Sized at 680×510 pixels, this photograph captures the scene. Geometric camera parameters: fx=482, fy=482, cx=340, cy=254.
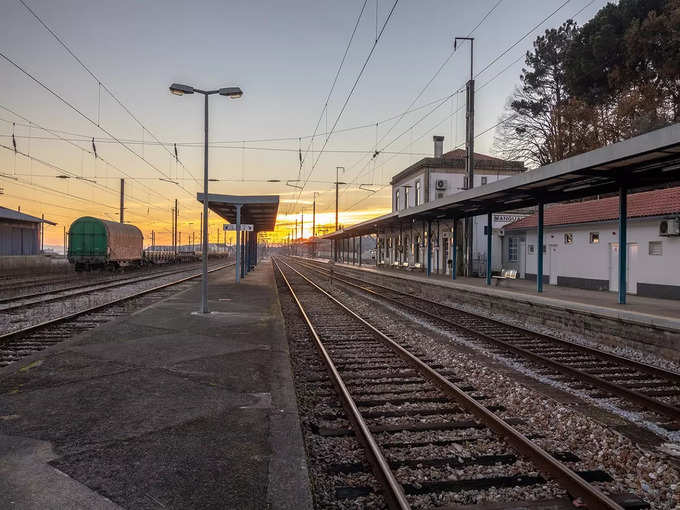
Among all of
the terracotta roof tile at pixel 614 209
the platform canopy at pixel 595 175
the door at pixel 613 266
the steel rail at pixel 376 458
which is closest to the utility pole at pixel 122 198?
the platform canopy at pixel 595 175

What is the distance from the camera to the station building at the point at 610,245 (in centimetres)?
1562

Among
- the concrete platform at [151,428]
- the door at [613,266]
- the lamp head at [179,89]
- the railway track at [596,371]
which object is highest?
the lamp head at [179,89]

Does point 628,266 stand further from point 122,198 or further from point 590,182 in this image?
point 122,198

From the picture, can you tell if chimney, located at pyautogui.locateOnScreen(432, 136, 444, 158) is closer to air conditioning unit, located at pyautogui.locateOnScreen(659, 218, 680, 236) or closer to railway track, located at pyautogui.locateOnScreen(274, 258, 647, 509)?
air conditioning unit, located at pyautogui.locateOnScreen(659, 218, 680, 236)

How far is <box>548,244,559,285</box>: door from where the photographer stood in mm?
22328

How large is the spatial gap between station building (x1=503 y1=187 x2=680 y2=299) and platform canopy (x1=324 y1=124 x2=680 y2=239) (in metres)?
2.47

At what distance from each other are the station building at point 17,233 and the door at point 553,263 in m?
37.2

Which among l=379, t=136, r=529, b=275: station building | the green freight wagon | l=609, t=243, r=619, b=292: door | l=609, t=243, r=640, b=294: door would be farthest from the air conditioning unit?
the green freight wagon

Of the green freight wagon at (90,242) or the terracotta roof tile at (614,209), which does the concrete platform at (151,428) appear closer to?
the terracotta roof tile at (614,209)

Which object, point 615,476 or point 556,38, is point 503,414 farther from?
point 556,38

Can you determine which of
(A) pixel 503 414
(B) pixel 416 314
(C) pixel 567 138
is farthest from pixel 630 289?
(C) pixel 567 138

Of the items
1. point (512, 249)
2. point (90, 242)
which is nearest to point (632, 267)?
point (512, 249)

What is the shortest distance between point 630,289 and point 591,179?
22.2 ft

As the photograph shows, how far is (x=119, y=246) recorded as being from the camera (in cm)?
3441
